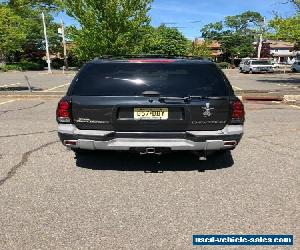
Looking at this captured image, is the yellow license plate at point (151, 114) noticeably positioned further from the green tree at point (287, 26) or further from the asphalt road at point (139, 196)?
the green tree at point (287, 26)

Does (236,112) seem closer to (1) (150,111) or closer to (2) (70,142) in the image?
(1) (150,111)

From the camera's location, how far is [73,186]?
16.2ft

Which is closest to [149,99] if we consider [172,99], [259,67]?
[172,99]

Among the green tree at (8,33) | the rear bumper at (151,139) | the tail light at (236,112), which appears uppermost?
the green tree at (8,33)

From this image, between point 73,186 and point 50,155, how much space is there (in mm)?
1704

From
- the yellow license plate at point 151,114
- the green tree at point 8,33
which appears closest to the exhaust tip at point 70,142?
the yellow license plate at point 151,114

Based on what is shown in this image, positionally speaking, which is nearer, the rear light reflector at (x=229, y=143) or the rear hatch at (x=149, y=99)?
the rear hatch at (x=149, y=99)

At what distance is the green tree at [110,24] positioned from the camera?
25078mm

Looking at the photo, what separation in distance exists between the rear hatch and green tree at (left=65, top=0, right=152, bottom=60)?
66.8 feet

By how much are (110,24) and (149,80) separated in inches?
832

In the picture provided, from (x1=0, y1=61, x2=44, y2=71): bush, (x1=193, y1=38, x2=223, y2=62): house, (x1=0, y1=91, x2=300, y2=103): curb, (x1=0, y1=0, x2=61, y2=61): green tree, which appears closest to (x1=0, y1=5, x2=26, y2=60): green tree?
(x1=0, y1=91, x2=300, y2=103): curb

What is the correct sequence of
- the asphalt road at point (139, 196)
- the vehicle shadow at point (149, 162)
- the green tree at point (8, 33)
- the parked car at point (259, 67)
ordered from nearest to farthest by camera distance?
the asphalt road at point (139, 196)
the vehicle shadow at point (149, 162)
the green tree at point (8, 33)
the parked car at point (259, 67)

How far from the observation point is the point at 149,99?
509 cm

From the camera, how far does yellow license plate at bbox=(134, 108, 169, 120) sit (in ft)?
16.8
